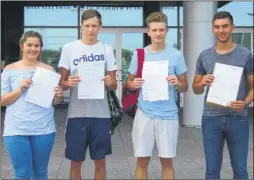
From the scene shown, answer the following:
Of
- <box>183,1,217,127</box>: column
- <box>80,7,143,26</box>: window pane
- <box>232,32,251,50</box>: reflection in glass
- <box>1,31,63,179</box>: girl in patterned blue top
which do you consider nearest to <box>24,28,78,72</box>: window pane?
<box>80,7,143,26</box>: window pane

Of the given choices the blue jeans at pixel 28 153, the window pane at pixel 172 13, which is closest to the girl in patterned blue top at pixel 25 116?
the blue jeans at pixel 28 153

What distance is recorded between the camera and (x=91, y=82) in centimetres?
414

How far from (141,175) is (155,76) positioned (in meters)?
1.02

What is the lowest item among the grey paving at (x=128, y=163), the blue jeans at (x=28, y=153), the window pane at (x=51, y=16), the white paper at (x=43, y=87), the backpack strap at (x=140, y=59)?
the grey paving at (x=128, y=163)

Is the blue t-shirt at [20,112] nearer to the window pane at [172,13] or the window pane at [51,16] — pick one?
the window pane at [51,16]

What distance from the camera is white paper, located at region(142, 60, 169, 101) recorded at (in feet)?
13.4

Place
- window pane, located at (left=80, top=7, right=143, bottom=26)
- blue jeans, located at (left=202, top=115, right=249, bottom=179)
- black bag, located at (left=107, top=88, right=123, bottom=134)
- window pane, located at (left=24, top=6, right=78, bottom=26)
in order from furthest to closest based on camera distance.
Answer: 1. window pane, located at (left=80, top=7, right=143, bottom=26)
2. window pane, located at (left=24, top=6, right=78, bottom=26)
3. black bag, located at (left=107, top=88, right=123, bottom=134)
4. blue jeans, located at (left=202, top=115, right=249, bottom=179)

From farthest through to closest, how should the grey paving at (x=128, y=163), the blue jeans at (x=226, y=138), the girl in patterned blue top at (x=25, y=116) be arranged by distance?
the grey paving at (x=128, y=163) → the blue jeans at (x=226, y=138) → the girl in patterned blue top at (x=25, y=116)

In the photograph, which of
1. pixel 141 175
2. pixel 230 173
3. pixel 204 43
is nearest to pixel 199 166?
pixel 230 173

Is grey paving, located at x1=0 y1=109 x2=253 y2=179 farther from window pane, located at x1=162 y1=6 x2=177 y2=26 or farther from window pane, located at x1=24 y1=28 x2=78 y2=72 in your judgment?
window pane, located at x1=162 y1=6 x2=177 y2=26

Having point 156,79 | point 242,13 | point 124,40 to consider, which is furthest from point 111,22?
point 156,79

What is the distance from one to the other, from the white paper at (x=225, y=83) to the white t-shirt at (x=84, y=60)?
0.97 m

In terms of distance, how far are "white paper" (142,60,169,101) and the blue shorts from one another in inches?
20.9

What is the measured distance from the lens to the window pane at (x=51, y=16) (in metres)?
15.6
